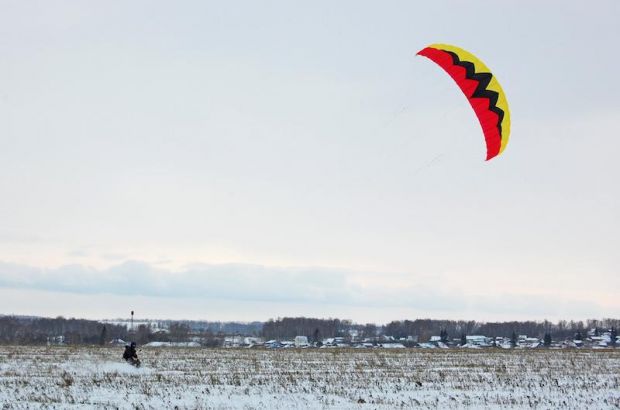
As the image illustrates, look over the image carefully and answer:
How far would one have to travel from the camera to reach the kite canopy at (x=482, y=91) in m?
21.0

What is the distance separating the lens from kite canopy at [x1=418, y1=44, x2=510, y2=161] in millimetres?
21000

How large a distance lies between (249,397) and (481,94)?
34.3 feet

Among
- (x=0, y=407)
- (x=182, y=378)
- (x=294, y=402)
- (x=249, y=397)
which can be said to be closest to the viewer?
(x=0, y=407)

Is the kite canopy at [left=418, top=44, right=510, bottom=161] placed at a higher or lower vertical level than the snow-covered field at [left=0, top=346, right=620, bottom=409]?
higher

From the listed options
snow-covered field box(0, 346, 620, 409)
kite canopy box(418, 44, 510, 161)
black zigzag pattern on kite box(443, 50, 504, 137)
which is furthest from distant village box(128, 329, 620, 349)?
black zigzag pattern on kite box(443, 50, 504, 137)

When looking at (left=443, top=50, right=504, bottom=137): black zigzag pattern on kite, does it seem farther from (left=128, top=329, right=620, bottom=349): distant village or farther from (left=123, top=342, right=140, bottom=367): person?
(left=128, top=329, right=620, bottom=349): distant village

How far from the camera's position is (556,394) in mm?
19672

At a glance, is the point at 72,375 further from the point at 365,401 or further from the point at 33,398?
the point at 365,401

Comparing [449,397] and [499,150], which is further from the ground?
[499,150]

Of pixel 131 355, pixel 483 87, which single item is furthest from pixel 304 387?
pixel 131 355

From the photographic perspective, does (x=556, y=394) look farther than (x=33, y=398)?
Yes

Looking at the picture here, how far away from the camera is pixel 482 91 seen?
21141 millimetres

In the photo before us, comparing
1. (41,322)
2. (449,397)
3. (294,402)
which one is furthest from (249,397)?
(41,322)

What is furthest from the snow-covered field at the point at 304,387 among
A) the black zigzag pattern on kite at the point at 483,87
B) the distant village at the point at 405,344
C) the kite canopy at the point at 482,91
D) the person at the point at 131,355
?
the distant village at the point at 405,344
